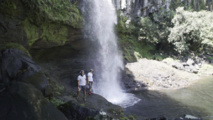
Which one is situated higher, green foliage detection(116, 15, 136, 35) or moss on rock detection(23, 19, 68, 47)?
green foliage detection(116, 15, 136, 35)

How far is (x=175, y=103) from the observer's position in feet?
40.0

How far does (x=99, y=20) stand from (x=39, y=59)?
6740 millimetres

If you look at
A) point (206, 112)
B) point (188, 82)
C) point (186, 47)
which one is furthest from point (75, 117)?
point (186, 47)

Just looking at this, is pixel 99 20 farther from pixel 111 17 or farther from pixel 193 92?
pixel 193 92

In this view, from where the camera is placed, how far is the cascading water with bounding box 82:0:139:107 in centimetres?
1442

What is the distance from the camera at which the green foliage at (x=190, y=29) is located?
2477 cm

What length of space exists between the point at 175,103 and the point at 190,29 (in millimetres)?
16867

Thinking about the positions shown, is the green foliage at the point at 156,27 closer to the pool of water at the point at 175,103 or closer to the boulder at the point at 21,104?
the pool of water at the point at 175,103

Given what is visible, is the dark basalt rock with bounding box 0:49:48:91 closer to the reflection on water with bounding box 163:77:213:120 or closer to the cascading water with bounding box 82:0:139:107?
the cascading water with bounding box 82:0:139:107

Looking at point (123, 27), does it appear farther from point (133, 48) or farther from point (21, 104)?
point (21, 104)

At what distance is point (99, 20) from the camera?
52.0ft

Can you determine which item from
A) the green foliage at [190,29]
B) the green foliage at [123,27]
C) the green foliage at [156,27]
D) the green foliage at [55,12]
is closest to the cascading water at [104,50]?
the green foliage at [55,12]

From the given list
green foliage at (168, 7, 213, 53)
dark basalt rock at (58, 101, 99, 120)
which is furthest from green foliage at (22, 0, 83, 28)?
green foliage at (168, 7, 213, 53)

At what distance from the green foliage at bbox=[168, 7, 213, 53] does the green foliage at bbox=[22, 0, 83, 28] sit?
59.7ft
